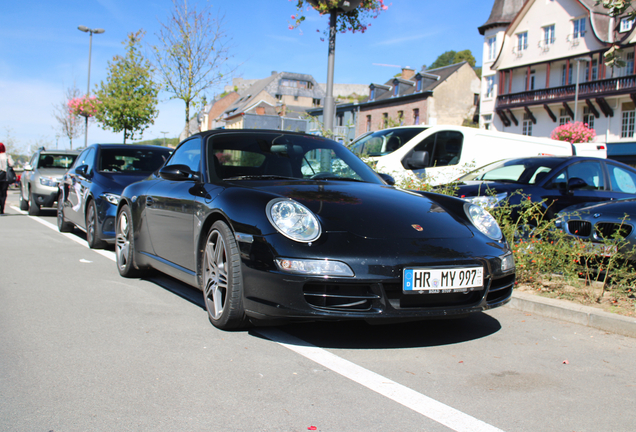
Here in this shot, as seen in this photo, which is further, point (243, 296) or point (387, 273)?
point (243, 296)

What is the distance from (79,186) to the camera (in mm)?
8906

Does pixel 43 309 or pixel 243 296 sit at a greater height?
pixel 243 296

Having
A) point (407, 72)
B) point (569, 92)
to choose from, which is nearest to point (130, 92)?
point (569, 92)

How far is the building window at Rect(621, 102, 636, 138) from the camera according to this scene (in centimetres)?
3616

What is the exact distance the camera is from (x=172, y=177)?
4.78 metres

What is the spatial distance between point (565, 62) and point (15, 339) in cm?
4317

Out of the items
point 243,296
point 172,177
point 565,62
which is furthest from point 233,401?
point 565,62

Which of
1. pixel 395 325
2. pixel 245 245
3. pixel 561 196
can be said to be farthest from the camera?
pixel 561 196

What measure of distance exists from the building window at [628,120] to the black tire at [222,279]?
38.0 metres

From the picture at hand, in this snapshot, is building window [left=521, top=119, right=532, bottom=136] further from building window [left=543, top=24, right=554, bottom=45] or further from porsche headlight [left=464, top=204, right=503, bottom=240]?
porsche headlight [left=464, top=204, right=503, bottom=240]

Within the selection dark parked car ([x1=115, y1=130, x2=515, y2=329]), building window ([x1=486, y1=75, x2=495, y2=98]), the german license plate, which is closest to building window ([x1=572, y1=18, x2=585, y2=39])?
building window ([x1=486, y1=75, x2=495, y2=98])

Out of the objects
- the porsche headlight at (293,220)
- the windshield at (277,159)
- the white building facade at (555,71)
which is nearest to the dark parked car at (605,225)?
the windshield at (277,159)

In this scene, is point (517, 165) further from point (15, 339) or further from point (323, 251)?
point (15, 339)

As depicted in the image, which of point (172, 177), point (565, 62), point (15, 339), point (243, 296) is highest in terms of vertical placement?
point (565, 62)
